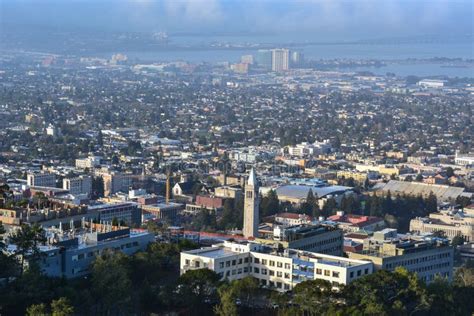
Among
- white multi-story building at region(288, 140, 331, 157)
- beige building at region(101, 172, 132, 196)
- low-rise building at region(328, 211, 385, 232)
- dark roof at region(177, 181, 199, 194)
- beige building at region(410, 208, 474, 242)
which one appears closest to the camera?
low-rise building at region(328, 211, 385, 232)

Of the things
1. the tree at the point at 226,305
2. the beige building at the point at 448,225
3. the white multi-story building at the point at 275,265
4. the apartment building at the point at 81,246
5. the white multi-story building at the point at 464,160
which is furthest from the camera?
the white multi-story building at the point at 464,160

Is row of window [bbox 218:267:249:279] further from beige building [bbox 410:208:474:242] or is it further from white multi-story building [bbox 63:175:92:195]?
white multi-story building [bbox 63:175:92:195]

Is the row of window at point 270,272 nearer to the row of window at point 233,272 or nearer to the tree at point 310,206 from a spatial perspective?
the row of window at point 233,272

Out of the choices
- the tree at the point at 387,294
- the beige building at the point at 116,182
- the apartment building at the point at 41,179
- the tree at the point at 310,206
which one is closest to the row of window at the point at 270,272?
the tree at the point at 387,294

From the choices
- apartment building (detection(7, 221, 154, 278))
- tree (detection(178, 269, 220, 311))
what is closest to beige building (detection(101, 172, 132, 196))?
apartment building (detection(7, 221, 154, 278))

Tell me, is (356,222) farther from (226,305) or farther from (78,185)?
(226,305)

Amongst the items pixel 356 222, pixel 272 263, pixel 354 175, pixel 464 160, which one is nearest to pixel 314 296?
pixel 272 263

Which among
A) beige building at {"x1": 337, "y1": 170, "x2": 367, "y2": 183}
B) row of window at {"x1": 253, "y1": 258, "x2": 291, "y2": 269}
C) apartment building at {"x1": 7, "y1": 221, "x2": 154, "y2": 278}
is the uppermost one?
apartment building at {"x1": 7, "y1": 221, "x2": 154, "y2": 278}
